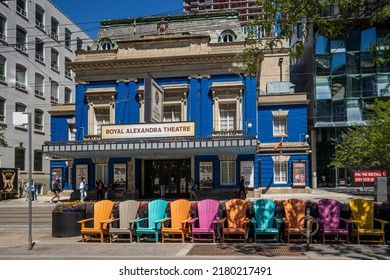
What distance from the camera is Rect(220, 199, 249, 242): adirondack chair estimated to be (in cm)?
1069

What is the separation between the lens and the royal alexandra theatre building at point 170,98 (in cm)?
3294

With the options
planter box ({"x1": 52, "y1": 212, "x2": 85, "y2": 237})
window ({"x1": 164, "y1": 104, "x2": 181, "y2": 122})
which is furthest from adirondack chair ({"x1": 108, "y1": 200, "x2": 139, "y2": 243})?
window ({"x1": 164, "y1": 104, "x2": 181, "y2": 122})

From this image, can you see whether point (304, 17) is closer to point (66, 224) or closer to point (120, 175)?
point (66, 224)

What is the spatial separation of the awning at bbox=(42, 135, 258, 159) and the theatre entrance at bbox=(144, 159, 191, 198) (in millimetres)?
2214

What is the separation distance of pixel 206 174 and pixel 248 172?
3.26m

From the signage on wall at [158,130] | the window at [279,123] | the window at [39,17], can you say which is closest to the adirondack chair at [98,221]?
the window at [39,17]

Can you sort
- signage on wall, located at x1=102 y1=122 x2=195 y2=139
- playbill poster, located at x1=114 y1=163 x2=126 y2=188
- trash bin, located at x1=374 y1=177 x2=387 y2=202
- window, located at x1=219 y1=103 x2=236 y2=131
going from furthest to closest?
playbill poster, located at x1=114 y1=163 x2=126 y2=188 → window, located at x1=219 y1=103 x2=236 y2=131 → signage on wall, located at x1=102 y1=122 x2=195 y2=139 → trash bin, located at x1=374 y1=177 x2=387 y2=202

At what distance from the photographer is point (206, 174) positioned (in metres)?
33.1

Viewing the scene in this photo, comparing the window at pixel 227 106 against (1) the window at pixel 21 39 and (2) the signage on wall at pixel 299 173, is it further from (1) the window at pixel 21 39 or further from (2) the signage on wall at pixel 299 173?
(1) the window at pixel 21 39

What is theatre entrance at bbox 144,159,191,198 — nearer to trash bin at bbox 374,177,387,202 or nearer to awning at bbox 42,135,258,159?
awning at bbox 42,135,258,159

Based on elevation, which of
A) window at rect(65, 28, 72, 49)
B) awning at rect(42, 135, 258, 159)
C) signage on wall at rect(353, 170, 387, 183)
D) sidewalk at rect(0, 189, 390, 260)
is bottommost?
sidewalk at rect(0, 189, 390, 260)

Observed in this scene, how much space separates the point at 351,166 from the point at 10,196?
29.9 m

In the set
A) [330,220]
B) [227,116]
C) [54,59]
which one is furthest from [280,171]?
[54,59]

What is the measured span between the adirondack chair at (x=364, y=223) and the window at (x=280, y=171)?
27.0m
